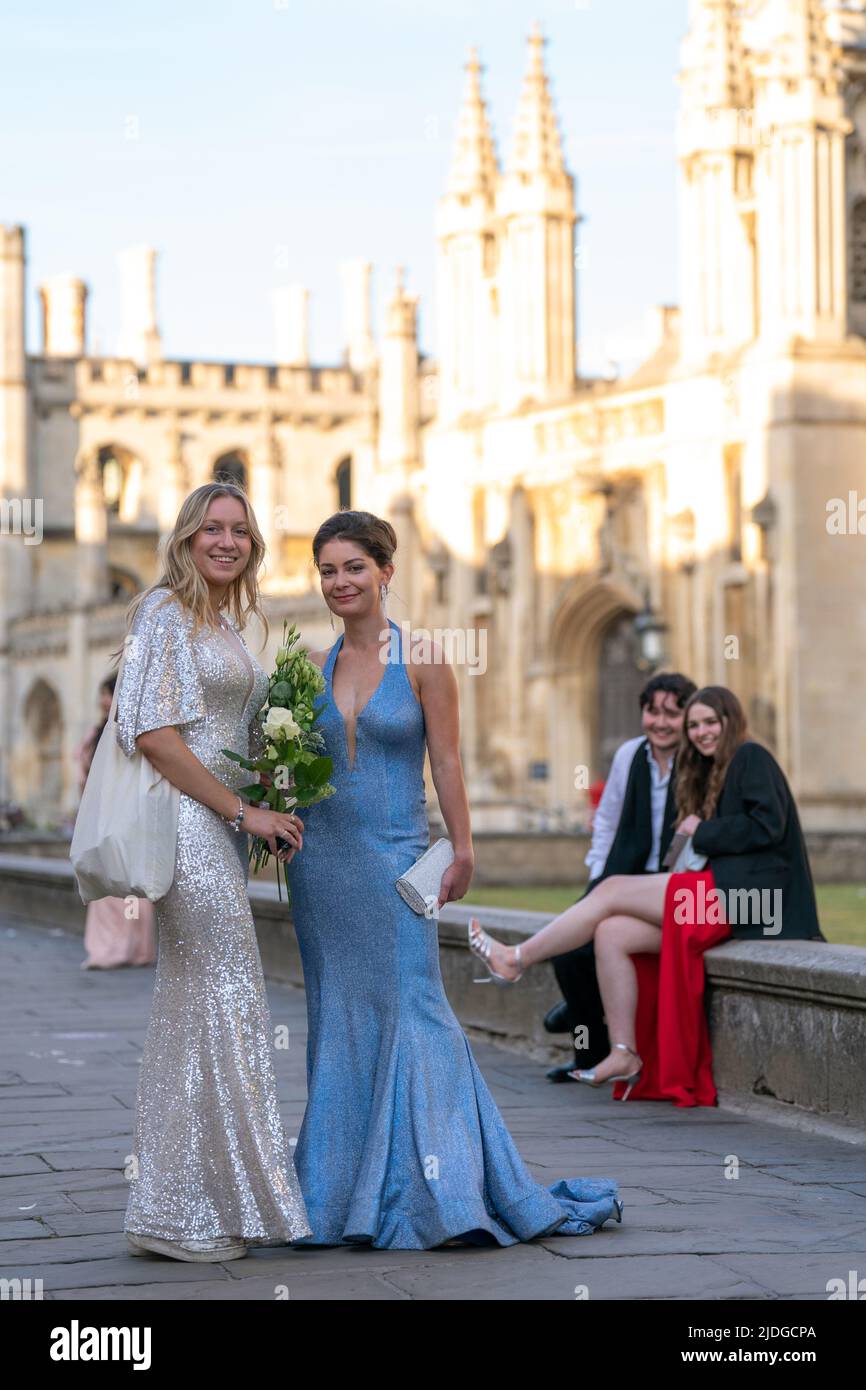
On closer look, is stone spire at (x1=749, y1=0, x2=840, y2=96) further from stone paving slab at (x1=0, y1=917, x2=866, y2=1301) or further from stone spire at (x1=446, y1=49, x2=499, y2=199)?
stone paving slab at (x1=0, y1=917, x2=866, y2=1301)

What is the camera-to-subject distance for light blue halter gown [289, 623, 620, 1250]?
5.22 metres

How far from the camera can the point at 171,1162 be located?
16.8 ft

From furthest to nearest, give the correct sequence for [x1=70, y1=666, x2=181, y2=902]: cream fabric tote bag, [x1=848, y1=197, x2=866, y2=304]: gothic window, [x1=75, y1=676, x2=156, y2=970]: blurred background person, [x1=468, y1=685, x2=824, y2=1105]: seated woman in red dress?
[x1=848, y1=197, x2=866, y2=304]: gothic window, [x1=75, y1=676, x2=156, y2=970]: blurred background person, [x1=468, y1=685, x2=824, y2=1105]: seated woman in red dress, [x1=70, y1=666, x2=181, y2=902]: cream fabric tote bag

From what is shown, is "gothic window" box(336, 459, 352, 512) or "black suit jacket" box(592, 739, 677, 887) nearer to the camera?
"black suit jacket" box(592, 739, 677, 887)

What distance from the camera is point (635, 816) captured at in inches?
338

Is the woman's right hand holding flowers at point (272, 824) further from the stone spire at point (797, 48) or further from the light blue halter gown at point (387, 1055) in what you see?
the stone spire at point (797, 48)

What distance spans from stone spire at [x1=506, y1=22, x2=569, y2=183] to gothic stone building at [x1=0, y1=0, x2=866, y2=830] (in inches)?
1.7

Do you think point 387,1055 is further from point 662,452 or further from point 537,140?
point 537,140

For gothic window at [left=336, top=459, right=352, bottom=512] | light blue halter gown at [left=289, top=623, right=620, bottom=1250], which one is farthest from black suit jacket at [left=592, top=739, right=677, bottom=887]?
gothic window at [left=336, top=459, right=352, bottom=512]

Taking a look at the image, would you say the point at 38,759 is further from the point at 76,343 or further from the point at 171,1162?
the point at 171,1162

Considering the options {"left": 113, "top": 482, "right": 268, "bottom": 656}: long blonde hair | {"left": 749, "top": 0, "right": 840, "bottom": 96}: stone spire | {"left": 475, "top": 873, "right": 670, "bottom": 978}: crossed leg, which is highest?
{"left": 749, "top": 0, "right": 840, "bottom": 96}: stone spire

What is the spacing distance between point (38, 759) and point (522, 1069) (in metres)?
50.5

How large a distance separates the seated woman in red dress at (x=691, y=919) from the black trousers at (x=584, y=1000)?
0.59ft
